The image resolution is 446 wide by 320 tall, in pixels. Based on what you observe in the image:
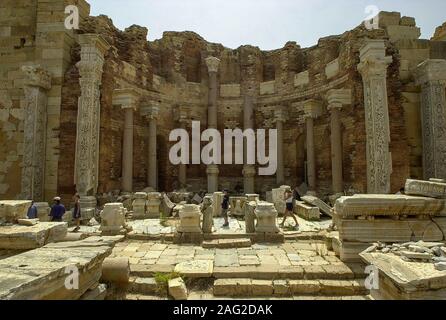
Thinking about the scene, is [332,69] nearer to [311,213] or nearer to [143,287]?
[311,213]

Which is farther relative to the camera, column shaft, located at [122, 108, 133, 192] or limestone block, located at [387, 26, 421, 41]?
column shaft, located at [122, 108, 133, 192]

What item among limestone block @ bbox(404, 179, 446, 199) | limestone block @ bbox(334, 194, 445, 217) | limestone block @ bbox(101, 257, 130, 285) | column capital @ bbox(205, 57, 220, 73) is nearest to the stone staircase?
limestone block @ bbox(101, 257, 130, 285)

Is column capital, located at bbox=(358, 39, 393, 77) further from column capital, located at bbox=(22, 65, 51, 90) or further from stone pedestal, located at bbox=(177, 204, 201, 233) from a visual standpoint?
column capital, located at bbox=(22, 65, 51, 90)

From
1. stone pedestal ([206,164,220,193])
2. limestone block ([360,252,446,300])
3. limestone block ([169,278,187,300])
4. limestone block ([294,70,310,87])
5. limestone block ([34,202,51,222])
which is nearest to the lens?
limestone block ([360,252,446,300])

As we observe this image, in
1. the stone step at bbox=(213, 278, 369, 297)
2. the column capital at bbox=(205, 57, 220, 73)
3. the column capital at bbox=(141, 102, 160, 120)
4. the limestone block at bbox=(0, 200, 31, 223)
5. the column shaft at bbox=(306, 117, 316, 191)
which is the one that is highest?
the column capital at bbox=(205, 57, 220, 73)

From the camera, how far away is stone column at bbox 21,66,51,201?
11.5m

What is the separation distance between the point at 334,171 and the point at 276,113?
18.0ft

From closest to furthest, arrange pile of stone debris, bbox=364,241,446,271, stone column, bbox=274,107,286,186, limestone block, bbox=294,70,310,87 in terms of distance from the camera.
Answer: pile of stone debris, bbox=364,241,446,271, stone column, bbox=274,107,286,186, limestone block, bbox=294,70,310,87

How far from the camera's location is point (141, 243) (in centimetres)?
775

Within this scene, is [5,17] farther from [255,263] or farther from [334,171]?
[334,171]

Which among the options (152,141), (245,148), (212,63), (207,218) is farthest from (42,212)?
(212,63)

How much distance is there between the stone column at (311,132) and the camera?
16.3 m

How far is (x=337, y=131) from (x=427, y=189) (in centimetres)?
921
